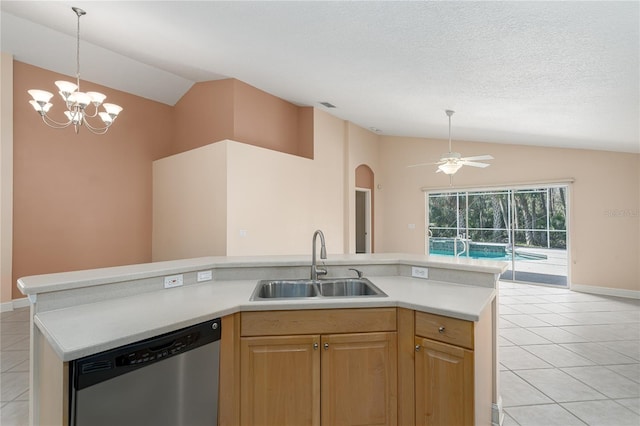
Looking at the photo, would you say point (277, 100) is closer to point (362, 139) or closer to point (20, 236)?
point (362, 139)

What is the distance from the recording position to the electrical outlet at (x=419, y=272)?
235 cm

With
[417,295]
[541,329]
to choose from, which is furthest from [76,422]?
[541,329]

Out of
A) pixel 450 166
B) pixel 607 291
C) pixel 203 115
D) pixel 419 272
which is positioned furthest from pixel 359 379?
pixel 607 291

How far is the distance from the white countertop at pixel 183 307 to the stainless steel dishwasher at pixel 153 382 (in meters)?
0.05

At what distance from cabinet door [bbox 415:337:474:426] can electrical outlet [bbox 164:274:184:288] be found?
1542 mm

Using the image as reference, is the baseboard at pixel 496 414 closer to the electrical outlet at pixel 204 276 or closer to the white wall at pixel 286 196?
the electrical outlet at pixel 204 276

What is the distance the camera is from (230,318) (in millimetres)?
1638

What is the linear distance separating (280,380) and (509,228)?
6716mm

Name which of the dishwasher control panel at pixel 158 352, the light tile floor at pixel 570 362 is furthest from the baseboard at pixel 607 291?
the dishwasher control panel at pixel 158 352

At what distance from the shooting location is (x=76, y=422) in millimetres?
1127

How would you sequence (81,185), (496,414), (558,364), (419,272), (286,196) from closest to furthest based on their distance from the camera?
(496,414)
(419,272)
(558,364)
(81,185)
(286,196)

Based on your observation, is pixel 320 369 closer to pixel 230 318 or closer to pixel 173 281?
pixel 230 318

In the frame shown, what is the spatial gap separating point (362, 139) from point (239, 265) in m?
5.91

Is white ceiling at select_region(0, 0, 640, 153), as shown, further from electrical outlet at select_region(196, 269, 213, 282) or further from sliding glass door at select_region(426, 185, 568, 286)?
electrical outlet at select_region(196, 269, 213, 282)
